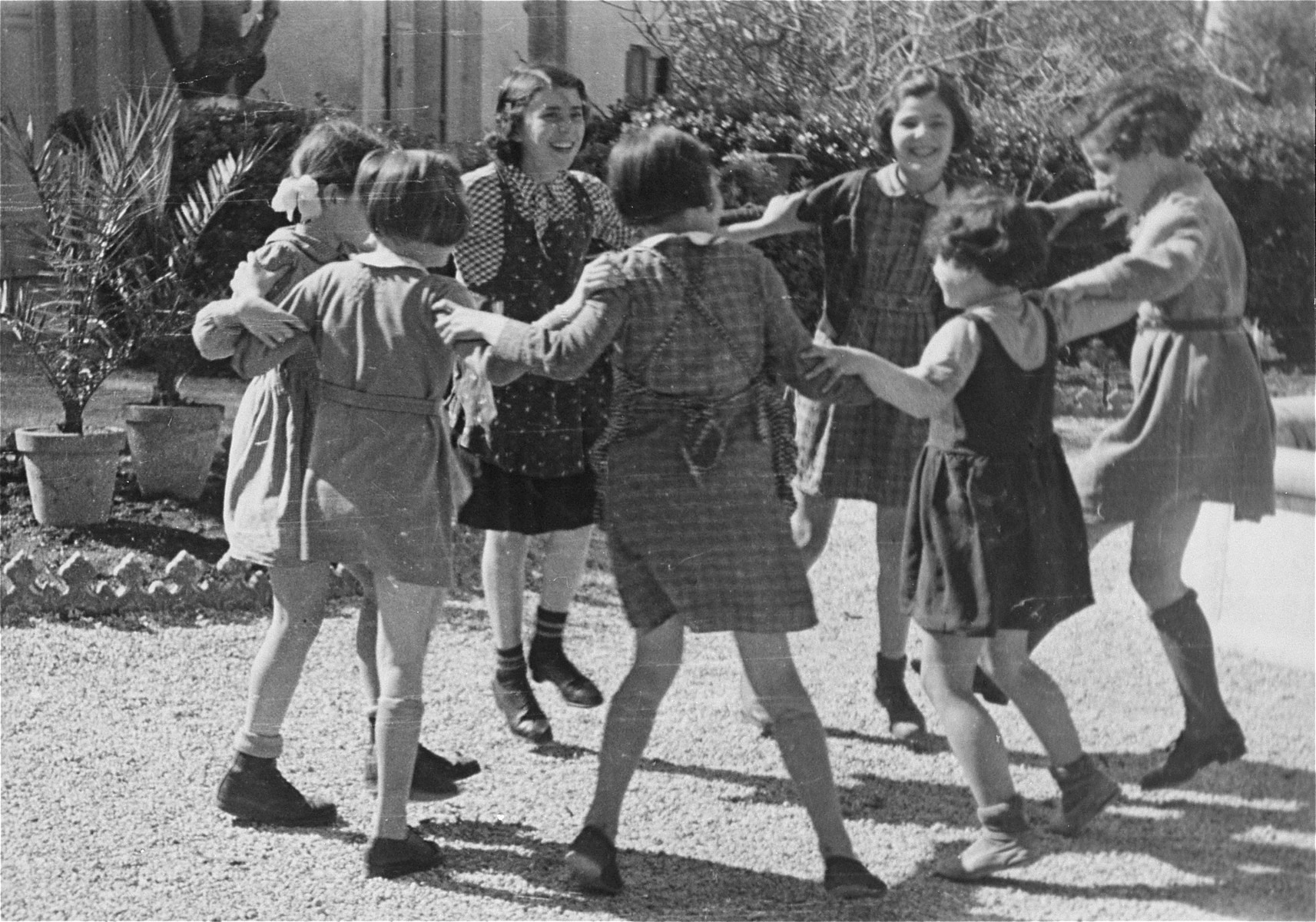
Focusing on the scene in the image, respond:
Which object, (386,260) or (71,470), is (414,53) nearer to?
(386,260)

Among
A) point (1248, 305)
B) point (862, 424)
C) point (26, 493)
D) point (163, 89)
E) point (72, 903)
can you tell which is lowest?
point (72, 903)

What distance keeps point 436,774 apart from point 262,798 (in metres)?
0.38

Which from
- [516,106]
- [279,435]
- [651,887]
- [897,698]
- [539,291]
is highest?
[516,106]

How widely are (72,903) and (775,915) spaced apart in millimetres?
1428

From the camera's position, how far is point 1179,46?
3.20 m

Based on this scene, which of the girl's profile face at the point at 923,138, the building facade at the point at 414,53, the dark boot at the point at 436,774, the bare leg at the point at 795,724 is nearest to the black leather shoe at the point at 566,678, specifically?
the dark boot at the point at 436,774

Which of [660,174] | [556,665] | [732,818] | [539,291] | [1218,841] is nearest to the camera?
[660,174]

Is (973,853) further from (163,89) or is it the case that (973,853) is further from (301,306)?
(163,89)

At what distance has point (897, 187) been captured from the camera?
10.3 feet

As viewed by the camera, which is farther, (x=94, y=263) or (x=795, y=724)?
(x=94, y=263)

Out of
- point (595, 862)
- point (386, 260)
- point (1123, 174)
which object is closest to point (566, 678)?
point (595, 862)

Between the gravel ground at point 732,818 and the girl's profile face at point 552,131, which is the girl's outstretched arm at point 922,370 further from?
the girl's profile face at point 552,131

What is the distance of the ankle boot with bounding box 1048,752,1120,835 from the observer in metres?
3.27

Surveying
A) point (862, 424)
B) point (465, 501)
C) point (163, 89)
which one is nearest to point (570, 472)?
point (465, 501)
